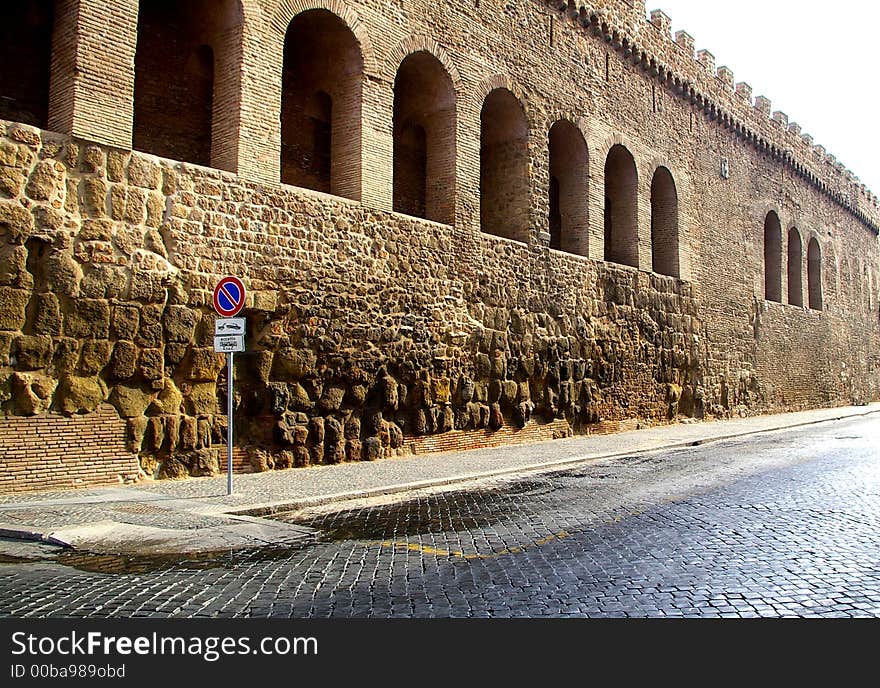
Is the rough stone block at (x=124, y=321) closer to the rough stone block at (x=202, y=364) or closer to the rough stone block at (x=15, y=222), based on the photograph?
the rough stone block at (x=202, y=364)

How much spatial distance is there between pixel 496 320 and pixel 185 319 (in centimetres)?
672

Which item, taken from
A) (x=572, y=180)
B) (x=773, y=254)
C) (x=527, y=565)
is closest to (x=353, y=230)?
(x=572, y=180)

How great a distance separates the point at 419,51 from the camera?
14.1 m

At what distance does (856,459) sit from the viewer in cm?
1231

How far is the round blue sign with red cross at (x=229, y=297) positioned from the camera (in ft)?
30.0

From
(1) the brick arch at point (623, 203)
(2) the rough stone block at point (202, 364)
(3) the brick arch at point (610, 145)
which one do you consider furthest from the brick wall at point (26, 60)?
(1) the brick arch at point (623, 203)

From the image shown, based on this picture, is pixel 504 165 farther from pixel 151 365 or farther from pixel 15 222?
pixel 15 222

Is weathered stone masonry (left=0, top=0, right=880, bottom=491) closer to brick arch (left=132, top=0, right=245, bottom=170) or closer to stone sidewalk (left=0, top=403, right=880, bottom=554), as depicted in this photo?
brick arch (left=132, top=0, right=245, bottom=170)

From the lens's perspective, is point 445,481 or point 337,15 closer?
point 445,481

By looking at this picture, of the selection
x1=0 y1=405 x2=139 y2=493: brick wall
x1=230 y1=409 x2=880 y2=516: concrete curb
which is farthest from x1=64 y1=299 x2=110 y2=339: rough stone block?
x1=230 y1=409 x2=880 y2=516: concrete curb

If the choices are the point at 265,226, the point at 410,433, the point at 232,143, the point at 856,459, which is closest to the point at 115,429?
the point at 265,226

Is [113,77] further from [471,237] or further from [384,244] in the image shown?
[471,237]

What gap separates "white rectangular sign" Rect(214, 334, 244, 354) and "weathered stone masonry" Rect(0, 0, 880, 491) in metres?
1.31

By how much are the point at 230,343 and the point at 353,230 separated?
3.98 meters
